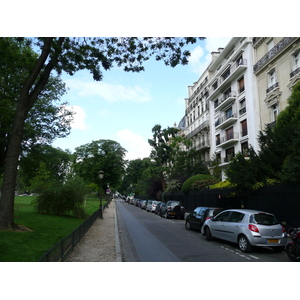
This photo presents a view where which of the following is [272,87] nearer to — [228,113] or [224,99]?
[228,113]

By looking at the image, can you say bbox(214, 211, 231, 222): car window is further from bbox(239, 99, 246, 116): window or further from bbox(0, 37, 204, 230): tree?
bbox(239, 99, 246, 116): window

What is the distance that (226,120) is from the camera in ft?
118

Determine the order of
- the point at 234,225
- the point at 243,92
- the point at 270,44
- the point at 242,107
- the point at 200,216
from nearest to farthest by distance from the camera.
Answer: the point at 234,225, the point at 200,216, the point at 270,44, the point at 243,92, the point at 242,107

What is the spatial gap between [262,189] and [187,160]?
2589 centimetres

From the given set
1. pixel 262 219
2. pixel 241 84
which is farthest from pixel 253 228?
pixel 241 84

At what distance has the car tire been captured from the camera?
31.1 ft

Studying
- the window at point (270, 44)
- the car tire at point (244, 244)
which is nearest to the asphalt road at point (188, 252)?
the car tire at point (244, 244)

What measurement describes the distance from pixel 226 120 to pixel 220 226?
86.8 ft

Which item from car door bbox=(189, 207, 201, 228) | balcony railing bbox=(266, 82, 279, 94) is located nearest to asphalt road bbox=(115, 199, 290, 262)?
car door bbox=(189, 207, 201, 228)

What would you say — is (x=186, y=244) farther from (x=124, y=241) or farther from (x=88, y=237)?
(x=88, y=237)

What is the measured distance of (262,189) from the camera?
16578 mm

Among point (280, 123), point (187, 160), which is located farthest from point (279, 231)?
point (187, 160)

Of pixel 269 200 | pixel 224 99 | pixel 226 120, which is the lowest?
pixel 269 200

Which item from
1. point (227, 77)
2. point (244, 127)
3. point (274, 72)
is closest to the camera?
point (274, 72)
